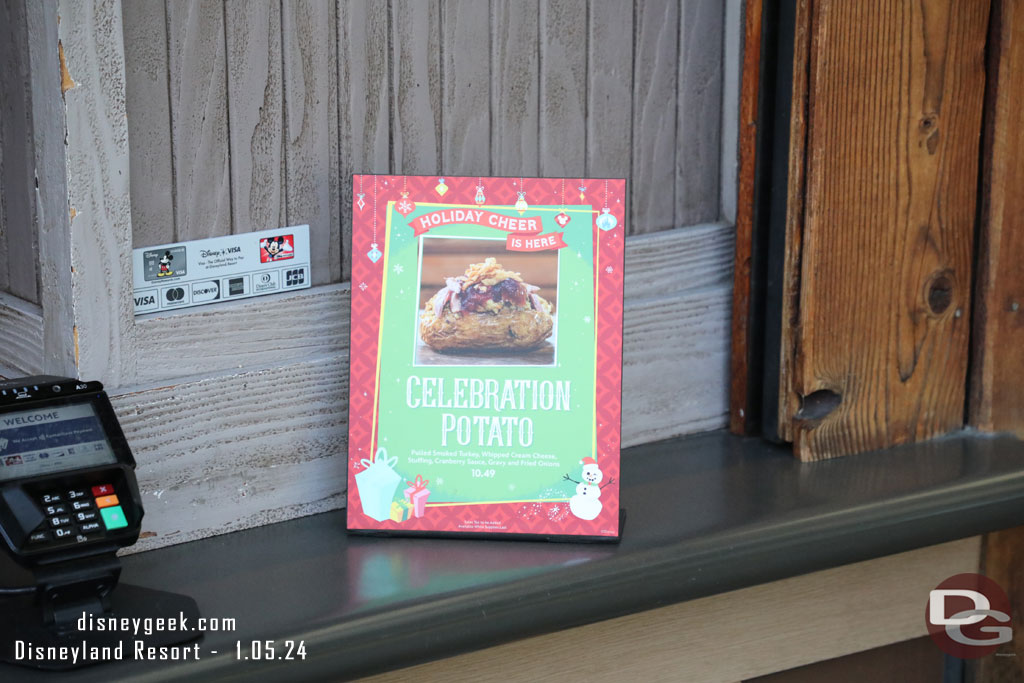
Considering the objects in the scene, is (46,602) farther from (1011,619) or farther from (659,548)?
(1011,619)

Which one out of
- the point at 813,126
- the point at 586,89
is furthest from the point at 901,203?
the point at 586,89

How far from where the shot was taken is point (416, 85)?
1207 millimetres

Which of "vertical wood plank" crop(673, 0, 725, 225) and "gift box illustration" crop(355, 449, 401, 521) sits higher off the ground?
"vertical wood plank" crop(673, 0, 725, 225)

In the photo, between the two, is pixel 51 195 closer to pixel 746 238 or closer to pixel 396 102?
pixel 396 102

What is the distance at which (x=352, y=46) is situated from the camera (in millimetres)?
1161

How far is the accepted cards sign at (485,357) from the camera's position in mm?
1135

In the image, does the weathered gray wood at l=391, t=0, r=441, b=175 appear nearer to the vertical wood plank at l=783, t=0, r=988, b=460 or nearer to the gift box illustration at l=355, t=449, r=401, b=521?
the gift box illustration at l=355, t=449, r=401, b=521

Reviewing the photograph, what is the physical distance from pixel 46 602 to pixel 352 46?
590 mm

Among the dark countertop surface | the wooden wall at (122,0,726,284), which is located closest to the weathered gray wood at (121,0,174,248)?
the wooden wall at (122,0,726,284)

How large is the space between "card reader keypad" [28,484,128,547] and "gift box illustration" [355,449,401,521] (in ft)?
0.86

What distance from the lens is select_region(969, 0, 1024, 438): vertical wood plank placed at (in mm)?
1387

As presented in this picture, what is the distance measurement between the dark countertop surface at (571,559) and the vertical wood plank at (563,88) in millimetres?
361

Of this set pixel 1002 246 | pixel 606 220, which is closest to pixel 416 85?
pixel 606 220

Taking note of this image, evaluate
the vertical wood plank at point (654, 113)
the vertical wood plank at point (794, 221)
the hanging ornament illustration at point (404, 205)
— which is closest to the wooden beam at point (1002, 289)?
the vertical wood plank at point (794, 221)
